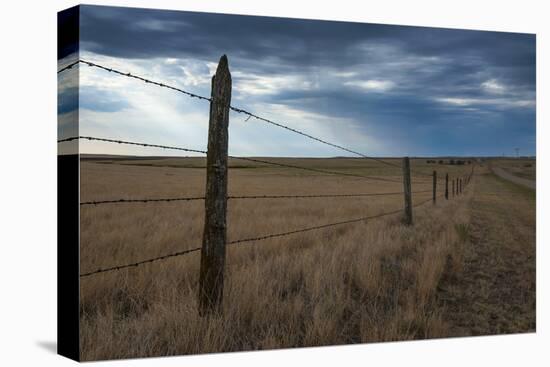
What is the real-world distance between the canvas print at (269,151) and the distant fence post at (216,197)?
0.04 ft

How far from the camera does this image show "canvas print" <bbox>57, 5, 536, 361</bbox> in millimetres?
3982

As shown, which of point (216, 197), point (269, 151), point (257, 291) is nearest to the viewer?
point (216, 197)

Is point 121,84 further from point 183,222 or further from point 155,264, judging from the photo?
point 183,222

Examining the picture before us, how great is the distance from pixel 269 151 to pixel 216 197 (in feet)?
5.43

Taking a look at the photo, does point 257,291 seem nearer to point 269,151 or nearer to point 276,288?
point 276,288

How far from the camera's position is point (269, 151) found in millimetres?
5461

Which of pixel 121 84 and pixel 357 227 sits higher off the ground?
pixel 121 84

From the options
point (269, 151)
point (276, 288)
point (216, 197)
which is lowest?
point (276, 288)

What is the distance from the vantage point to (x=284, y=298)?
4621 mm

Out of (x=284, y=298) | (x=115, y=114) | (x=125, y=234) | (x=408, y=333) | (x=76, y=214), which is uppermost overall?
(x=115, y=114)

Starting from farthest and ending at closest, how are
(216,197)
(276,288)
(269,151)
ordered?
(269,151), (276,288), (216,197)

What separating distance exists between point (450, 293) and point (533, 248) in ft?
5.63

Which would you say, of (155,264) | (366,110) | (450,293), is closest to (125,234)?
(155,264)

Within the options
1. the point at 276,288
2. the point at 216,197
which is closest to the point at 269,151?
the point at 276,288
